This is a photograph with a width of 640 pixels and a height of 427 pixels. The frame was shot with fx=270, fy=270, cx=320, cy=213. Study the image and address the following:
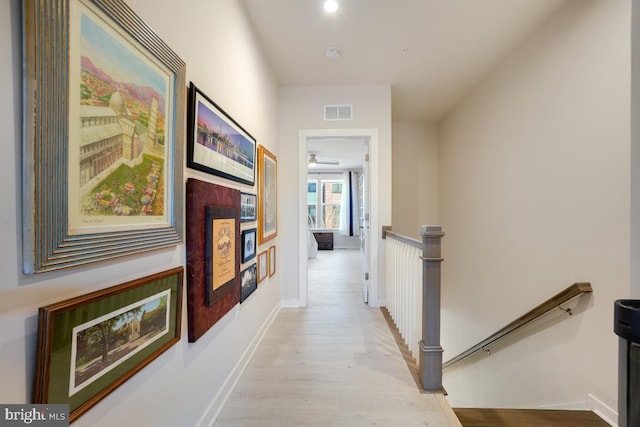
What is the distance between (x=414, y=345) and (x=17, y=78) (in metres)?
2.51

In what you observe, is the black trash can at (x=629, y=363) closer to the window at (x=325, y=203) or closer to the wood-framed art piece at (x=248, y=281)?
the wood-framed art piece at (x=248, y=281)

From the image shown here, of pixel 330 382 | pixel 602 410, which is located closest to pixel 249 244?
pixel 330 382

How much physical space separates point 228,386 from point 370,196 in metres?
2.44

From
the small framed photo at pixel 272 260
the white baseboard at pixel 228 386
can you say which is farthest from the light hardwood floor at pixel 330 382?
the small framed photo at pixel 272 260

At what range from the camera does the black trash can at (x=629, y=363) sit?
0.61m

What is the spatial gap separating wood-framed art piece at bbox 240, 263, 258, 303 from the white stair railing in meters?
1.27

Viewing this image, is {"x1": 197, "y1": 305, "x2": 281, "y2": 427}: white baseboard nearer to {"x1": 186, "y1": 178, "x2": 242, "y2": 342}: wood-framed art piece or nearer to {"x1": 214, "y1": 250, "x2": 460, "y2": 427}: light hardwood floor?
{"x1": 214, "y1": 250, "x2": 460, "y2": 427}: light hardwood floor

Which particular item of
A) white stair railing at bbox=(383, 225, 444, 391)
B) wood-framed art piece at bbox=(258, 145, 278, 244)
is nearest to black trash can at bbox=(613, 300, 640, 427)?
white stair railing at bbox=(383, 225, 444, 391)

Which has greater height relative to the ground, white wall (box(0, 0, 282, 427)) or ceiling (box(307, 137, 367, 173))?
ceiling (box(307, 137, 367, 173))

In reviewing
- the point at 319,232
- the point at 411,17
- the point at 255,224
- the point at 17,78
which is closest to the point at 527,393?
the point at 255,224

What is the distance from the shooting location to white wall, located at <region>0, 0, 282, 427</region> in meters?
0.58

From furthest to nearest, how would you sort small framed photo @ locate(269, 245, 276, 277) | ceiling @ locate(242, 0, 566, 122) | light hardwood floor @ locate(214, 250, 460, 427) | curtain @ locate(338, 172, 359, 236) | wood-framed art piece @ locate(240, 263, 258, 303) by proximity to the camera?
curtain @ locate(338, 172, 359, 236) < small framed photo @ locate(269, 245, 276, 277) < ceiling @ locate(242, 0, 566, 122) < wood-framed art piece @ locate(240, 263, 258, 303) < light hardwood floor @ locate(214, 250, 460, 427)

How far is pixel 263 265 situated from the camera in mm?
2576

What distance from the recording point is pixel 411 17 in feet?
7.18
